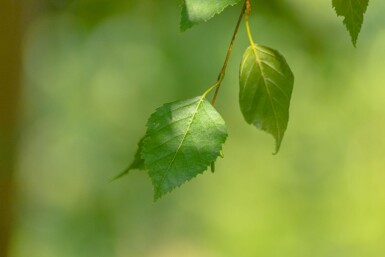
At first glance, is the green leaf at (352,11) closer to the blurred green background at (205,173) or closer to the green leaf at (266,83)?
the green leaf at (266,83)

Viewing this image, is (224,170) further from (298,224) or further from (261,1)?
(261,1)

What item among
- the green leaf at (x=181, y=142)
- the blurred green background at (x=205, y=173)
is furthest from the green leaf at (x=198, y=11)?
the blurred green background at (x=205, y=173)

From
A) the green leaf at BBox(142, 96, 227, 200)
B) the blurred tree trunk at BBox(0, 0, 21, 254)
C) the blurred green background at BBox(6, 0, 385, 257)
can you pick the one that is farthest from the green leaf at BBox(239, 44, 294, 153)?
the blurred green background at BBox(6, 0, 385, 257)

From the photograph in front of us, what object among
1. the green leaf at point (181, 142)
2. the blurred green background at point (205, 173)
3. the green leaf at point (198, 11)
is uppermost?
the blurred green background at point (205, 173)

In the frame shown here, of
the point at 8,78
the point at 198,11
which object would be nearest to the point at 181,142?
the point at 198,11

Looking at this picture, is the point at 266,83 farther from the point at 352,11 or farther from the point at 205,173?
the point at 205,173
